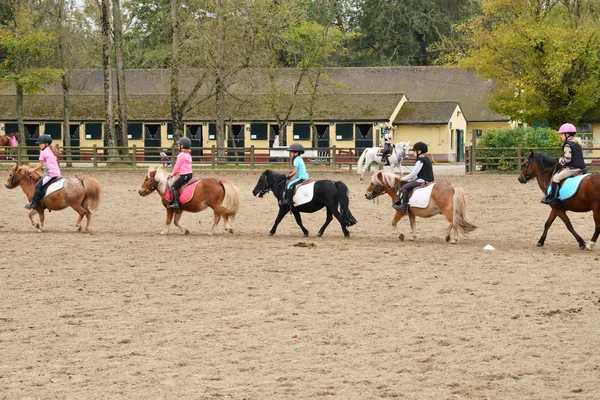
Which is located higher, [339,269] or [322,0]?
[322,0]

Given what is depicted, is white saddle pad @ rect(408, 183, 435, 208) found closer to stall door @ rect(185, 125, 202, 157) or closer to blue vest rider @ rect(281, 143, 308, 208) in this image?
blue vest rider @ rect(281, 143, 308, 208)

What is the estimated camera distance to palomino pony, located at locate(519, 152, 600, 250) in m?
14.8

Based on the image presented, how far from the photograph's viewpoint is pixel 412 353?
8156 millimetres

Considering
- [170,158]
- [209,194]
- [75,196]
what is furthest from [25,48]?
[209,194]

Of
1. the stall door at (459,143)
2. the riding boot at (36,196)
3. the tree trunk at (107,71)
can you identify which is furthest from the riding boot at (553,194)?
the stall door at (459,143)

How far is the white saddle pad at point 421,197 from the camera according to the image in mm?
15766

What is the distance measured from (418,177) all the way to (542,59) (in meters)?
25.5

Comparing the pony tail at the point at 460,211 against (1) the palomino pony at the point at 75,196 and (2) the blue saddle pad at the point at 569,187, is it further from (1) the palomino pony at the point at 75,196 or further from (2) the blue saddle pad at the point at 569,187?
(1) the palomino pony at the point at 75,196

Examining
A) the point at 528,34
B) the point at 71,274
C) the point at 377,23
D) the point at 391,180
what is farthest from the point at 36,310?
the point at 377,23

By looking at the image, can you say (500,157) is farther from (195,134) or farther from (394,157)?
(195,134)

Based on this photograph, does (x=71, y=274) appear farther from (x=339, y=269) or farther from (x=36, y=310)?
(x=339, y=269)

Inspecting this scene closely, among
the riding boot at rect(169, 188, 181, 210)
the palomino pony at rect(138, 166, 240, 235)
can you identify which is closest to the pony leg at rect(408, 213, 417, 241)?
the palomino pony at rect(138, 166, 240, 235)

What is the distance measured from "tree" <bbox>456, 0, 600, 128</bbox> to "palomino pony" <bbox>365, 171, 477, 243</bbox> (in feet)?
79.4

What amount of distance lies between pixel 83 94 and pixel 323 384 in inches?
2286
